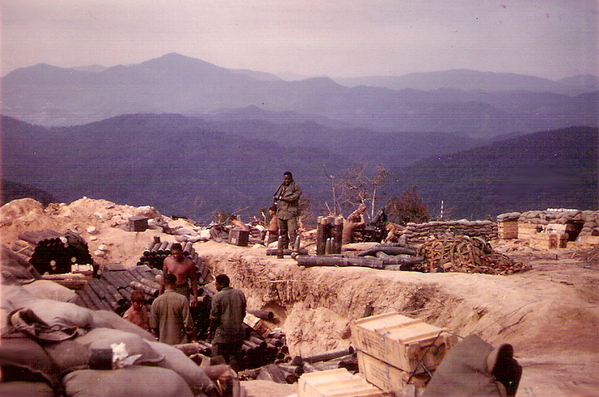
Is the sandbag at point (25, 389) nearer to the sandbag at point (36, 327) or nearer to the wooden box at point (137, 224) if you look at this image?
the sandbag at point (36, 327)

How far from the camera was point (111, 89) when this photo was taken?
68.4 m

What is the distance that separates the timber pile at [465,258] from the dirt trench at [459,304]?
66 centimetres

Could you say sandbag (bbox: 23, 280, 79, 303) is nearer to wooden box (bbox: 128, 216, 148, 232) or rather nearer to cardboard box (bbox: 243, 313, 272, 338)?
cardboard box (bbox: 243, 313, 272, 338)

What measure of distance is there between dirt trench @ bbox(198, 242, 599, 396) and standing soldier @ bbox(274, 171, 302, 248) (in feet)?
2.99

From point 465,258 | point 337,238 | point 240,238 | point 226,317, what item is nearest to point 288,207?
point 337,238

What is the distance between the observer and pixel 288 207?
46.5 ft

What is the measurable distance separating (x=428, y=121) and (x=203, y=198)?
121 feet

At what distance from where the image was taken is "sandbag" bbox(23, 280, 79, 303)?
204 inches

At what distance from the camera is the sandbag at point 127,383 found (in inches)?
153

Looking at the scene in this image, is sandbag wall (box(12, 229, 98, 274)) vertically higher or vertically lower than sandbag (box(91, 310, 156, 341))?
lower

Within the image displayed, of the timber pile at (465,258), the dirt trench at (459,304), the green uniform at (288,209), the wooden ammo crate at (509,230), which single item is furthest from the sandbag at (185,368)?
the wooden ammo crate at (509,230)

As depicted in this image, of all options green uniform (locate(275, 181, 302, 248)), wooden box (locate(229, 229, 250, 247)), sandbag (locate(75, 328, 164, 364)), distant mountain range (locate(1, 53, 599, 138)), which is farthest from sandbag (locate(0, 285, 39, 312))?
distant mountain range (locate(1, 53, 599, 138))

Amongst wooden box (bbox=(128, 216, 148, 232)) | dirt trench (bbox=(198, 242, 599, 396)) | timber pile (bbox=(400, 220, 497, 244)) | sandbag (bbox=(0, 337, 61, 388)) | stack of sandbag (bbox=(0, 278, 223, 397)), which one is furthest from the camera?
wooden box (bbox=(128, 216, 148, 232))

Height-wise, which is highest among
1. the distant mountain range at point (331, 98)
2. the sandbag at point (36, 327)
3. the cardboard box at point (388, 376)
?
the distant mountain range at point (331, 98)
